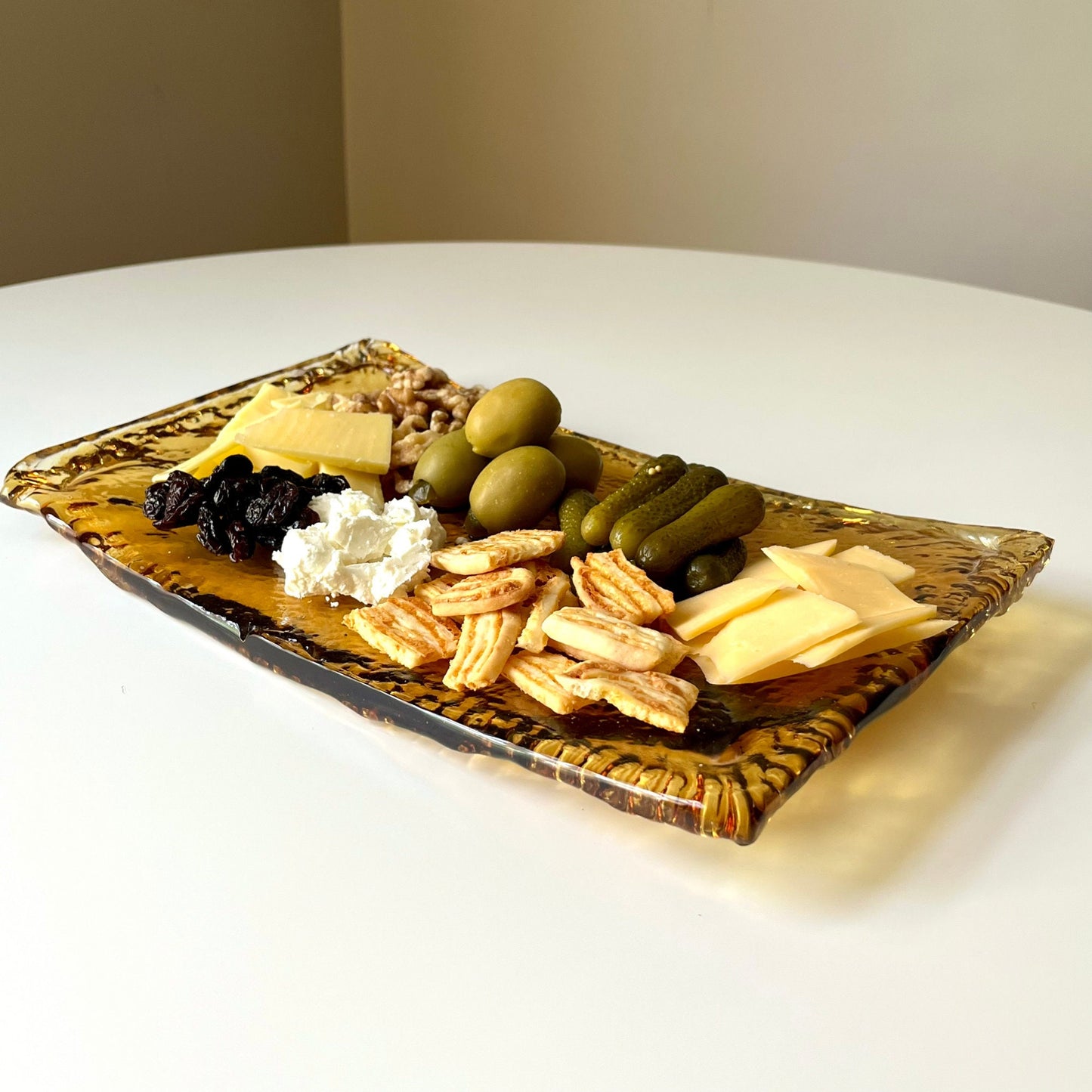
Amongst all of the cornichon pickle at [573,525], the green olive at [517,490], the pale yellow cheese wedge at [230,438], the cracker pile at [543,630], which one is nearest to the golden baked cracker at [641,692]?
the cracker pile at [543,630]

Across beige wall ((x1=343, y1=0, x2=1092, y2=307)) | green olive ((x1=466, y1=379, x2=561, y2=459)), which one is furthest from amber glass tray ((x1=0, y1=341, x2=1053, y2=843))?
beige wall ((x1=343, y1=0, x2=1092, y2=307))

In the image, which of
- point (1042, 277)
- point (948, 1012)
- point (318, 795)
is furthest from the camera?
point (1042, 277)

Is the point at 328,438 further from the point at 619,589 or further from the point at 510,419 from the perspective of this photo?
the point at 619,589

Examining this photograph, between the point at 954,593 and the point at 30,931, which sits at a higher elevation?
the point at 954,593

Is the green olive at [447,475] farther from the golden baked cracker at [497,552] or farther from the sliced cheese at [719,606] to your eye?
the sliced cheese at [719,606]

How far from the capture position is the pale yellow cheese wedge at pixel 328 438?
1.19m

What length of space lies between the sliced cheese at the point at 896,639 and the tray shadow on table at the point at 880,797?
0.05 meters

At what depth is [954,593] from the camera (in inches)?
37.8

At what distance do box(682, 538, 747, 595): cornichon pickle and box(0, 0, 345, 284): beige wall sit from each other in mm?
3071

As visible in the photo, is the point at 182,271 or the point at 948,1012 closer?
the point at 948,1012

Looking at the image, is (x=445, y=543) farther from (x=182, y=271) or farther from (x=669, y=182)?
(x=669, y=182)

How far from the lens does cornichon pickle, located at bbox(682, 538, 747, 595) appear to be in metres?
0.98

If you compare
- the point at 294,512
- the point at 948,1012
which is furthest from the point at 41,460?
the point at 948,1012

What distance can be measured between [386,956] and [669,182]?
3679 mm
